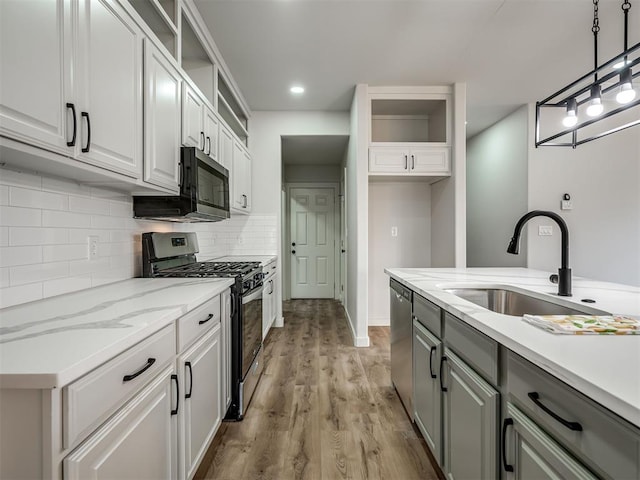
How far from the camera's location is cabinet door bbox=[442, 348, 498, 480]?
0.98m

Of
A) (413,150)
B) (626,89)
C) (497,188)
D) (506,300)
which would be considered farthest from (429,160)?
(506,300)

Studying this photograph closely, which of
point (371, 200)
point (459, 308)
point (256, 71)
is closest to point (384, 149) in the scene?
point (371, 200)

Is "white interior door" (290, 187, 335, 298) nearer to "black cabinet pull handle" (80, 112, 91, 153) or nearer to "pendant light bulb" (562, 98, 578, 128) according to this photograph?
"pendant light bulb" (562, 98, 578, 128)

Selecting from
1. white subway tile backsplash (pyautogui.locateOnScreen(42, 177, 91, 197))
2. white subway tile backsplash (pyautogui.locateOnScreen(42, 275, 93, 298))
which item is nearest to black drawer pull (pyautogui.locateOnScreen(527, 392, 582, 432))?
white subway tile backsplash (pyautogui.locateOnScreen(42, 275, 93, 298))

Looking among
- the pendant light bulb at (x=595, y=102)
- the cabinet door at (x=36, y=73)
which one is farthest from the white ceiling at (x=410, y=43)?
the cabinet door at (x=36, y=73)

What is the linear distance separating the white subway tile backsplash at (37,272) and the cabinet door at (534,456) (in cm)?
169

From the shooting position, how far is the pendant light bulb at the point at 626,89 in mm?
1430

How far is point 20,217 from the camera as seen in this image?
4.02 feet

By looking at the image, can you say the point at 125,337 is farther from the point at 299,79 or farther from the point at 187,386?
the point at 299,79

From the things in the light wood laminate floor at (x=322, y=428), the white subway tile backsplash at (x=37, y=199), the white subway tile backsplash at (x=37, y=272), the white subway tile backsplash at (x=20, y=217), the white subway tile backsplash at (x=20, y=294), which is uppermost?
the white subway tile backsplash at (x=37, y=199)

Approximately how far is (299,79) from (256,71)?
0.42 meters

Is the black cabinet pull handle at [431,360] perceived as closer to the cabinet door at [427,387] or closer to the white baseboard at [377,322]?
the cabinet door at [427,387]

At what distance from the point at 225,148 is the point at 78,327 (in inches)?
89.1

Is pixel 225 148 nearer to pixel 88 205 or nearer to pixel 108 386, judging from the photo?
pixel 88 205
